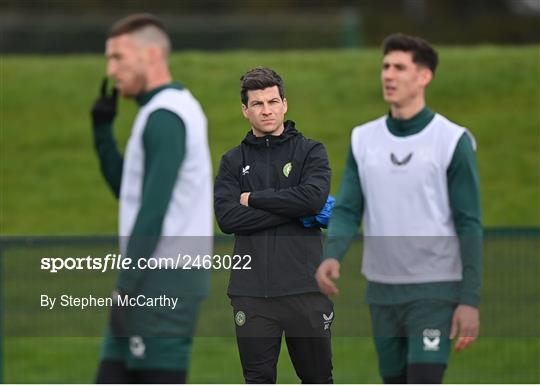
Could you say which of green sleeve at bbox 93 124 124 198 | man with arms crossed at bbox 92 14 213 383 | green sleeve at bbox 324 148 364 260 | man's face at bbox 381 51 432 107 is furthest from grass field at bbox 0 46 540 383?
man with arms crossed at bbox 92 14 213 383

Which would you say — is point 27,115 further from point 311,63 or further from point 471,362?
point 471,362

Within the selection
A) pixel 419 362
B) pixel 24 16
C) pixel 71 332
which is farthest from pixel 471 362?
pixel 24 16

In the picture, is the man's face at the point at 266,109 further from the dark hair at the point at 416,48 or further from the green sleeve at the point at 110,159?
the dark hair at the point at 416,48

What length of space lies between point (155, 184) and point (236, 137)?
41.2ft

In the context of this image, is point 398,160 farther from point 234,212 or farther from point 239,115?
point 239,115

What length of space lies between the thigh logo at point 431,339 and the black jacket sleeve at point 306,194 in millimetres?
1584

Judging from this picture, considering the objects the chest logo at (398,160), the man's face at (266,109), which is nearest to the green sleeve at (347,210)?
the chest logo at (398,160)

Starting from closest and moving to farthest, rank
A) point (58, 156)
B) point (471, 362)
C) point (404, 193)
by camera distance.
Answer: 1. point (404, 193)
2. point (471, 362)
3. point (58, 156)

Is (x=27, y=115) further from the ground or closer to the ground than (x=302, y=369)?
further from the ground

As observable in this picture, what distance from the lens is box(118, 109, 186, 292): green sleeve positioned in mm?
5129

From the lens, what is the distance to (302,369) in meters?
4.81

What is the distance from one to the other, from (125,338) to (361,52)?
15.5m

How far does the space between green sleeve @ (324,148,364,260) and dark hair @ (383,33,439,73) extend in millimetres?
489

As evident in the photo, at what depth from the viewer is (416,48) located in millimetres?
6277
